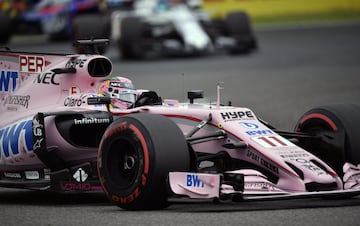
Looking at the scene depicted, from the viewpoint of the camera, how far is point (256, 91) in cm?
1883

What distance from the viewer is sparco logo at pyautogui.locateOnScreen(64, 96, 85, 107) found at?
31.8 feet

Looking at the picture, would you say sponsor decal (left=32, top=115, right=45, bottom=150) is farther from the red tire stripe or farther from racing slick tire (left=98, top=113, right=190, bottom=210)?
the red tire stripe

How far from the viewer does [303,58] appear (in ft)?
83.6

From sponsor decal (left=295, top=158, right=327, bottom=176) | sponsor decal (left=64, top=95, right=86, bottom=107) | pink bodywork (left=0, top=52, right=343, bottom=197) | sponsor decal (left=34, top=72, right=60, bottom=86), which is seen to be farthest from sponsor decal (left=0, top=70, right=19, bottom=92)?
sponsor decal (left=295, top=158, right=327, bottom=176)

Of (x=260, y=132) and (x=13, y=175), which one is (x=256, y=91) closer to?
(x=13, y=175)

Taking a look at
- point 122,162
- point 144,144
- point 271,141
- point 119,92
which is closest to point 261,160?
point 271,141

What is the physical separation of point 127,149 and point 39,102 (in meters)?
1.82

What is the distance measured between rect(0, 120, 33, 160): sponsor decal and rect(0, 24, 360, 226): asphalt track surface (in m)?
0.45

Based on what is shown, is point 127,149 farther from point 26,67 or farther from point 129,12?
point 129,12

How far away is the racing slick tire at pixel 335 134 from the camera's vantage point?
8.96m

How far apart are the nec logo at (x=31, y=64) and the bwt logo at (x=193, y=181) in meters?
2.74

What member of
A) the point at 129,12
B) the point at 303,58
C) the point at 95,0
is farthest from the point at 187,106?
the point at 95,0

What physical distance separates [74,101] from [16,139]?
637 mm

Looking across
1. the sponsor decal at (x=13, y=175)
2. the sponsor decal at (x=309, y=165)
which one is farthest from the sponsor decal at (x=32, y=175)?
the sponsor decal at (x=309, y=165)
